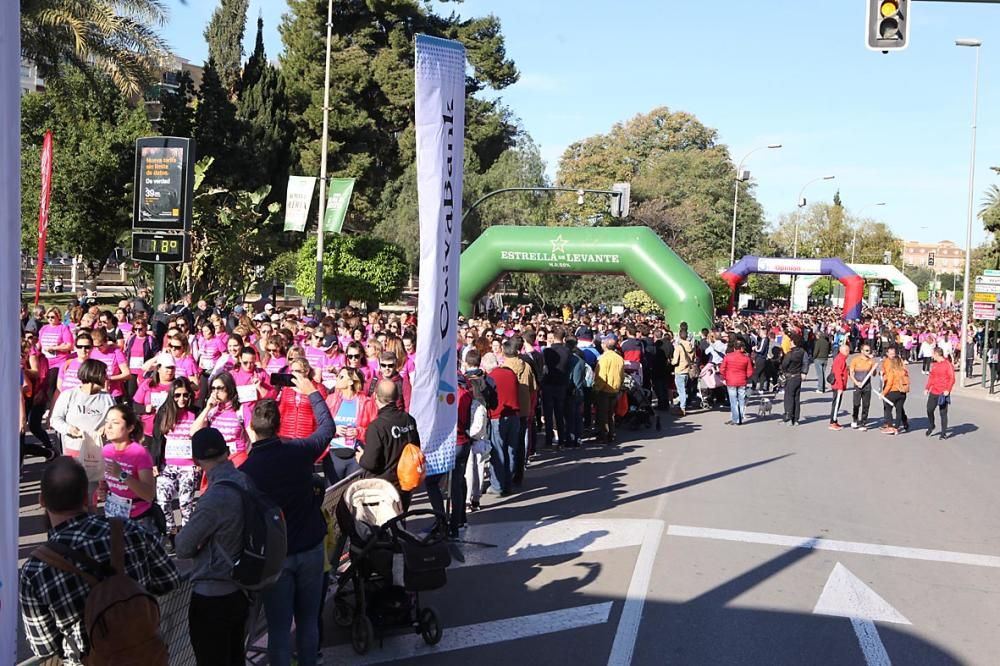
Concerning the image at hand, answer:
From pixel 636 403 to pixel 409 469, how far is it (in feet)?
33.7

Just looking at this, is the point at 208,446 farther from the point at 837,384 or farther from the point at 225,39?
the point at 225,39

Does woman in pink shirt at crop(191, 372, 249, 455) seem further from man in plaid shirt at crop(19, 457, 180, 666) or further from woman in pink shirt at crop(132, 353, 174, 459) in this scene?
man in plaid shirt at crop(19, 457, 180, 666)

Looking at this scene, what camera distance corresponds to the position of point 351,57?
49.4 meters

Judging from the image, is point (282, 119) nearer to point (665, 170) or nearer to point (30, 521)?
point (665, 170)

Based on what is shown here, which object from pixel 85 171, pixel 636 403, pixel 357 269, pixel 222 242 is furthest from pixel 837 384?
pixel 85 171

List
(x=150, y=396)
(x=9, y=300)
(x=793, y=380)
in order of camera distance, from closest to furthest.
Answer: (x=9, y=300) < (x=150, y=396) < (x=793, y=380)

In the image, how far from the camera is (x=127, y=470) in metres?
6.31

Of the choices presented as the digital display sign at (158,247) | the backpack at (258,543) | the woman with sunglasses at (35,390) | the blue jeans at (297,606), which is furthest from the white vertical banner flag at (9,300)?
the digital display sign at (158,247)

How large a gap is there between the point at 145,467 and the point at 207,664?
2.09 m

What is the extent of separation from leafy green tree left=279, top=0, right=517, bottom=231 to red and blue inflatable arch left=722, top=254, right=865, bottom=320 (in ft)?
46.0

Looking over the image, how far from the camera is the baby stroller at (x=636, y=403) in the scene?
Result: 1683 centimetres

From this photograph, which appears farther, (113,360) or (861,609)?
(113,360)

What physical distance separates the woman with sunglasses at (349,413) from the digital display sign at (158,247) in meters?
9.07

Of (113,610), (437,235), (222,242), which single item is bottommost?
(113,610)
